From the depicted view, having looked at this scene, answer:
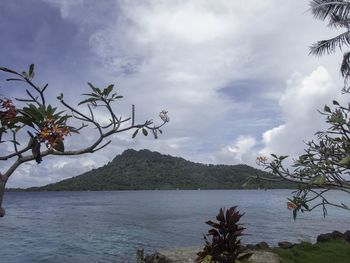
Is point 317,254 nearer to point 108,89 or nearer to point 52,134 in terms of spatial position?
point 108,89

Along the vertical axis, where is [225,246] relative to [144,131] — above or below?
below

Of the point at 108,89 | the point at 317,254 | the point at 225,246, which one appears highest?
the point at 108,89

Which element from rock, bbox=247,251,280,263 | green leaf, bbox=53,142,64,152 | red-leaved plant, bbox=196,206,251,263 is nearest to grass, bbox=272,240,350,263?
rock, bbox=247,251,280,263

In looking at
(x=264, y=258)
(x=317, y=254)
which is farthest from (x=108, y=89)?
(x=317, y=254)

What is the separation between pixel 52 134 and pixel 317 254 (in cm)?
1534

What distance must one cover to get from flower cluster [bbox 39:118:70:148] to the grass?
13.4 m

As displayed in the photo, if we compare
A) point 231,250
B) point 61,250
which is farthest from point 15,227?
point 231,250

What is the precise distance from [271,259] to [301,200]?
29.2ft

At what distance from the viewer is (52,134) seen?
112 inches

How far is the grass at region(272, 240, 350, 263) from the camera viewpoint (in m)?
14.9

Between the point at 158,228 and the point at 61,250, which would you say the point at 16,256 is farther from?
the point at 158,228

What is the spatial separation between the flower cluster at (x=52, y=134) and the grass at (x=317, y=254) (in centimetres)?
1338

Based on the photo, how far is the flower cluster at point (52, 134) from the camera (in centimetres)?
282

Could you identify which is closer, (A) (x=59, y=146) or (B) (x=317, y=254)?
(A) (x=59, y=146)
